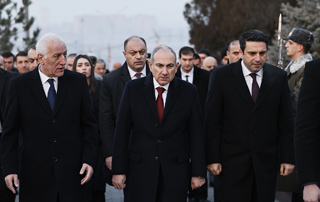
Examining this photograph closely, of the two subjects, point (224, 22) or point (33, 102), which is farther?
point (224, 22)

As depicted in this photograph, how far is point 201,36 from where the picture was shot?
3906 cm

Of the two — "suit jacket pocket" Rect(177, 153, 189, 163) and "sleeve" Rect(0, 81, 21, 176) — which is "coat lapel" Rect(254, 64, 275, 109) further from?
"sleeve" Rect(0, 81, 21, 176)

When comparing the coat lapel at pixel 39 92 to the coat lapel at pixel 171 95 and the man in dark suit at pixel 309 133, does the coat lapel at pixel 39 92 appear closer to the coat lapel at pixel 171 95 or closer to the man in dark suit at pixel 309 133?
the coat lapel at pixel 171 95

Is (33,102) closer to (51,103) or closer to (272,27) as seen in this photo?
(51,103)

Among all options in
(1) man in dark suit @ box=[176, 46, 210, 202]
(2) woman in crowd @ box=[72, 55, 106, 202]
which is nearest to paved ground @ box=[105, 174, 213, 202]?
(1) man in dark suit @ box=[176, 46, 210, 202]

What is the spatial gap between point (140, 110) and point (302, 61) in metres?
2.71

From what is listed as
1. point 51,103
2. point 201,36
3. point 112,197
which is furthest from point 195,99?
point 201,36

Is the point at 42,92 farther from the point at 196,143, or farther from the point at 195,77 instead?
the point at 195,77

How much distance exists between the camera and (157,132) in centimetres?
566

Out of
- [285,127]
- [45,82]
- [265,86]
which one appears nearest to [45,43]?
[45,82]

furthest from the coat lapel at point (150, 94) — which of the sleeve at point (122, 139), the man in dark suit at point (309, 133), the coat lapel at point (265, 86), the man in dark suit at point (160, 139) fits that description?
the man in dark suit at point (309, 133)

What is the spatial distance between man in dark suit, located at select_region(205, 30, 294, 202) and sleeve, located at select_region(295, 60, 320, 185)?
180 centimetres

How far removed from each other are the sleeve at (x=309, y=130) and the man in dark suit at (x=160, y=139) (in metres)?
1.78

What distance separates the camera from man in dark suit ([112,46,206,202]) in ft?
18.5
